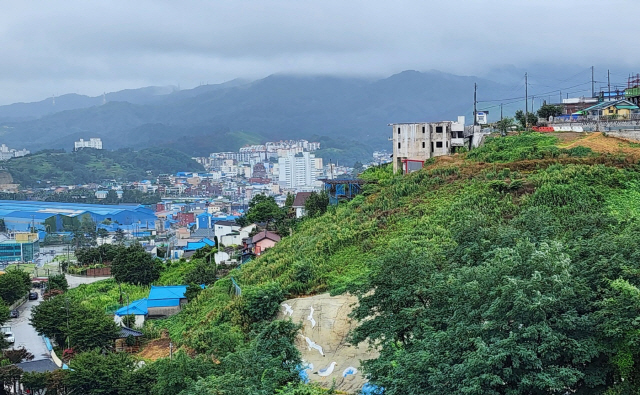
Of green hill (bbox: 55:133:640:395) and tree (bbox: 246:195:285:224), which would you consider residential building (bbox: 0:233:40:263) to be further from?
green hill (bbox: 55:133:640:395)

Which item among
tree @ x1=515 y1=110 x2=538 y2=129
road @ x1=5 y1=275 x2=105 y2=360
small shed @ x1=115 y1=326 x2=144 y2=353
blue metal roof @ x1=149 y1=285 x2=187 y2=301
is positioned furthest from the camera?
tree @ x1=515 y1=110 x2=538 y2=129

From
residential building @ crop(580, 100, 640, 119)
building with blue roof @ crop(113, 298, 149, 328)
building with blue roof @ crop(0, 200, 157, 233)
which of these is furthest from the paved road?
building with blue roof @ crop(0, 200, 157, 233)

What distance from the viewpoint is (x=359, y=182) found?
72.3 feet

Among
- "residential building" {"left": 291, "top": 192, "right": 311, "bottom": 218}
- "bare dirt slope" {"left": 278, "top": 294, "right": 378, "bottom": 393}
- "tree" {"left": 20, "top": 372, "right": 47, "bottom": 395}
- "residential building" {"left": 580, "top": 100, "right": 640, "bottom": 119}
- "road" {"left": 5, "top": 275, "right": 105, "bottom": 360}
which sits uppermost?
"residential building" {"left": 580, "top": 100, "right": 640, "bottom": 119}

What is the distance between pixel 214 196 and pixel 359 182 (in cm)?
8189

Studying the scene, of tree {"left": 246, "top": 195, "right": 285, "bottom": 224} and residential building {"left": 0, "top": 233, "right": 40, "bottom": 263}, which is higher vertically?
tree {"left": 246, "top": 195, "right": 285, "bottom": 224}

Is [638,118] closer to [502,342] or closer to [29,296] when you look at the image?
[502,342]

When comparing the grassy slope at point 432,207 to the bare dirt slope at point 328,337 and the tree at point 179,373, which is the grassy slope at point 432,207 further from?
the tree at point 179,373

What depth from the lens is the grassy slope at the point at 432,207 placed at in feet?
46.4

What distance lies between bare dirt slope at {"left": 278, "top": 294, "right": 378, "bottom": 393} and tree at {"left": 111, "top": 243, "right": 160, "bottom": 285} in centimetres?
1369

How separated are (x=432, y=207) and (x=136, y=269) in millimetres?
14119

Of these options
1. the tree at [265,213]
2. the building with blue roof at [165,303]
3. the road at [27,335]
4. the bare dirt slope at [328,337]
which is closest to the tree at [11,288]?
the road at [27,335]

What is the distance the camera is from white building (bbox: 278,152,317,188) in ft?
→ 378

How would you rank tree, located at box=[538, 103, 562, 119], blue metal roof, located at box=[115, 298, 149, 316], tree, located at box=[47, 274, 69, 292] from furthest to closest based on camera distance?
tree, located at box=[538, 103, 562, 119]
tree, located at box=[47, 274, 69, 292]
blue metal roof, located at box=[115, 298, 149, 316]
